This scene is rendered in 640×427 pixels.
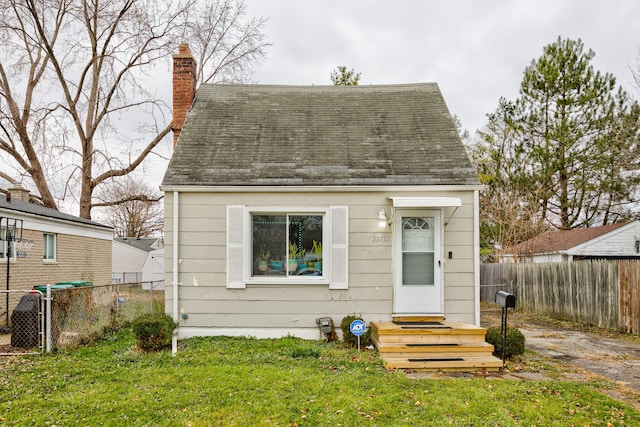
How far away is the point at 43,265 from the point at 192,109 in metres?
7.54

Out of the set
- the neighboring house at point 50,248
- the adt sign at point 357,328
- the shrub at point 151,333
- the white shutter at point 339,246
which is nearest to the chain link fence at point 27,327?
the shrub at point 151,333

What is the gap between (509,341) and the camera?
6.75 m

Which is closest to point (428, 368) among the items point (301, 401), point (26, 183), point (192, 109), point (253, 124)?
point (301, 401)

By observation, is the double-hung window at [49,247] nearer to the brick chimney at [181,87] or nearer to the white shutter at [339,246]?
the brick chimney at [181,87]

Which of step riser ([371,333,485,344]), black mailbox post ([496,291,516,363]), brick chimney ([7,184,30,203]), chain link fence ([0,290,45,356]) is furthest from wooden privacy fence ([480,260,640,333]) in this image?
brick chimney ([7,184,30,203])

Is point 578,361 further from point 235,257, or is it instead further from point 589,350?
point 235,257

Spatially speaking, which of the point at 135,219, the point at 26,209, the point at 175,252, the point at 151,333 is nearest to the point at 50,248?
the point at 26,209

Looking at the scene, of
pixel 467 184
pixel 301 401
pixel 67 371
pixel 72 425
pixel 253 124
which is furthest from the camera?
pixel 253 124

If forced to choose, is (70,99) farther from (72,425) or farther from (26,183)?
(72,425)

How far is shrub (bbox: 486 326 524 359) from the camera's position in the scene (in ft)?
22.2

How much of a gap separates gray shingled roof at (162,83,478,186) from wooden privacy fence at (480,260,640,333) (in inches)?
175

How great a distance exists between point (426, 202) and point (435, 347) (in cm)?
243

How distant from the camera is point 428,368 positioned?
6.28 m

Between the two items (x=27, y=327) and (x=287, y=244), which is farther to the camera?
(x=287, y=244)
